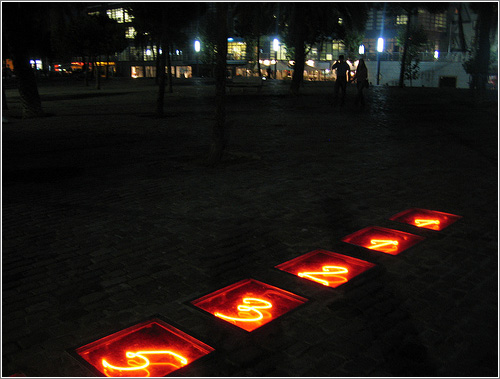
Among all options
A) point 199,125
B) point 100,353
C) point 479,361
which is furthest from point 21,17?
point 479,361

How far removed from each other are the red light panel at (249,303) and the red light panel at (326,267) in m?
0.41

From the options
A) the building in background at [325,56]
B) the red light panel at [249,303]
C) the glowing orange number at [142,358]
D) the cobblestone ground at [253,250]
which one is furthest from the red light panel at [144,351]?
the building in background at [325,56]

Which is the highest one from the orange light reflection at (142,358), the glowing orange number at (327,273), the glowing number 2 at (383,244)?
the glowing number 2 at (383,244)

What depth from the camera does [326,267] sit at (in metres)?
4.46

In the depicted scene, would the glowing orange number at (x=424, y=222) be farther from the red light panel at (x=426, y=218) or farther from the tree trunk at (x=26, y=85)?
the tree trunk at (x=26, y=85)

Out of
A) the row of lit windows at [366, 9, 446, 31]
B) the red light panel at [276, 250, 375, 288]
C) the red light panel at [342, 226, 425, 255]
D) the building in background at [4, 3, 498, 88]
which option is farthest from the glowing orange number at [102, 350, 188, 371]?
the row of lit windows at [366, 9, 446, 31]

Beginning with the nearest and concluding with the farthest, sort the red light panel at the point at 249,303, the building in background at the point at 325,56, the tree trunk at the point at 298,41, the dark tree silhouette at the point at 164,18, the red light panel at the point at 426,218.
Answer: the red light panel at the point at 249,303 → the red light panel at the point at 426,218 → the dark tree silhouette at the point at 164,18 → the tree trunk at the point at 298,41 → the building in background at the point at 325,56

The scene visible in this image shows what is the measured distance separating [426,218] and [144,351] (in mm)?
3915

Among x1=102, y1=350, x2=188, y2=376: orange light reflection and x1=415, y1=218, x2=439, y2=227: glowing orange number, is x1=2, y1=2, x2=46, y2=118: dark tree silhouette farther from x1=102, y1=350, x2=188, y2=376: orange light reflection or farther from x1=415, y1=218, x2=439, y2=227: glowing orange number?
x1=102, y1=350, x2=188, y2=376: orange light reflection

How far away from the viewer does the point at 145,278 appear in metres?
4.23

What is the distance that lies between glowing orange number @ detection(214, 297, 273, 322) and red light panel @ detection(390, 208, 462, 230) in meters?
2.59

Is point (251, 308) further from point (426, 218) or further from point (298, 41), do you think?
point (298, 41)

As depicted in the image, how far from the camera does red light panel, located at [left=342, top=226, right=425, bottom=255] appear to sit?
4.92 metres

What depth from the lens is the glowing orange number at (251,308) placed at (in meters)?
3.59
